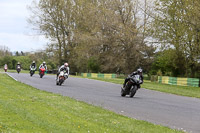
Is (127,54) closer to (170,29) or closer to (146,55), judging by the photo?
(146,55)

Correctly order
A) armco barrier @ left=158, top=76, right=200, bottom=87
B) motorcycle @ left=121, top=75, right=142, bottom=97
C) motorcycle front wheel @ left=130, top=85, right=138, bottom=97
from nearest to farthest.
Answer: motorcycle @ left=121, top=75, right=142, bottom=97
motorcycle front wheel @ left=130, top=85, right=138, bottom=97
armco barrier @ left=158, top=76, right=200, bottom=87

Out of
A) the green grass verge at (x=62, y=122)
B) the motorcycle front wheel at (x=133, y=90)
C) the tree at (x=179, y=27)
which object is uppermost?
the tree at (x=179, y=27)

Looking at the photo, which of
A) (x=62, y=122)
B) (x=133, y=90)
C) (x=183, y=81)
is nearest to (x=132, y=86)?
(x=133, y=90)

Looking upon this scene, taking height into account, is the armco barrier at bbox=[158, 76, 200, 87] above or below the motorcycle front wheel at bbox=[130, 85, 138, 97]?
above

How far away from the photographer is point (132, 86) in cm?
1836

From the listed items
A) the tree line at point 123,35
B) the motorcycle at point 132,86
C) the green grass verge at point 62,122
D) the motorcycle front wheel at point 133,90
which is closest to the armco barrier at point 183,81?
the tree line at point 123,35

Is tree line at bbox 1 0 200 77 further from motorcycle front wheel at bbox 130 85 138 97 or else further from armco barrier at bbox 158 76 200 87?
motorcycle front wheel at bbox 130 85 138 97

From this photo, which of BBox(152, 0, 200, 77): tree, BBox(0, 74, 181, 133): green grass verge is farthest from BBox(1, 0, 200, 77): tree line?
BBox(0, 74, 181, 133): green grass verge

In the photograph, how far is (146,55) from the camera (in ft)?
194

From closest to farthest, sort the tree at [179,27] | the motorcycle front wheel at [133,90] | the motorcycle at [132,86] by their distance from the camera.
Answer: the motorcycle at [132,86] < the motorcycle front wheel at [133,90] < the tree at [179,27]

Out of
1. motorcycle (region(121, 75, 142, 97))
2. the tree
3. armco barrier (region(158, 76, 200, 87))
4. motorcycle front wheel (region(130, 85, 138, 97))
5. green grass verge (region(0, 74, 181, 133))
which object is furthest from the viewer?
the tree

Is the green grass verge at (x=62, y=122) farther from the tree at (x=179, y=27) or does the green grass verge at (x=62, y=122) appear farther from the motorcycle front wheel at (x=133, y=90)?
the tree at (x=179, y=27)

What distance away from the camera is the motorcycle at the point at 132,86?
698 inches

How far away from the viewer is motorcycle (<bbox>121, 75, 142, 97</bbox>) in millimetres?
17719
